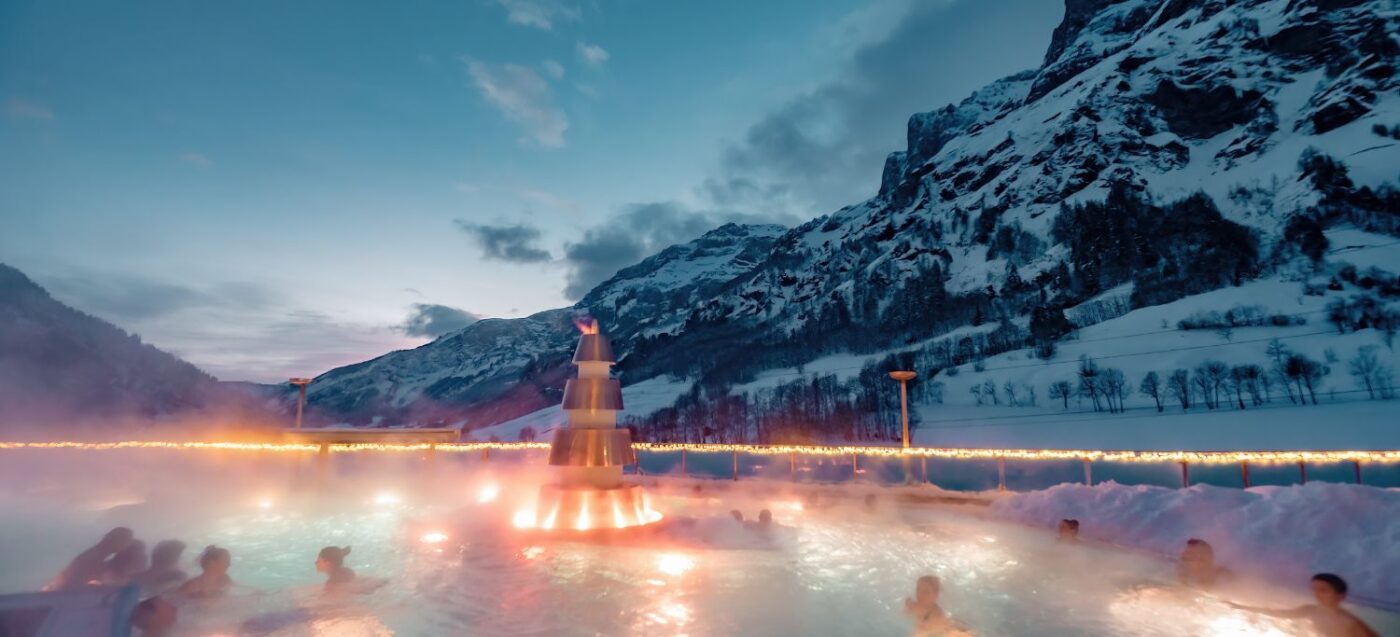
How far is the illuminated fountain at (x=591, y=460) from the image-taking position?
57.7 feet

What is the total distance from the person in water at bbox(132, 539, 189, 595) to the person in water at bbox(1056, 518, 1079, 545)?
70.1 feet

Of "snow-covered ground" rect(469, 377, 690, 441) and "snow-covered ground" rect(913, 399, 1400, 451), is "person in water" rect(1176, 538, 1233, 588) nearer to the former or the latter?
"snow-covered ground" rect(913, 399, 1400, 451)

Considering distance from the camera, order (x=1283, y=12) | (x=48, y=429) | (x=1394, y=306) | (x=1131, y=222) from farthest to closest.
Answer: (x=1283, y=12), (x=1131, y=222), (x=1394, y=306), (x=48, y=429)

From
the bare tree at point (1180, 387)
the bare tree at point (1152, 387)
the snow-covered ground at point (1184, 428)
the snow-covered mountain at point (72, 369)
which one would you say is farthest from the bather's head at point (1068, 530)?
the snow-covered mountain at point (72, 369)

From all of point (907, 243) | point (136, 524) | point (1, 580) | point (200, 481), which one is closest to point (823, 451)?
point (1, 580)

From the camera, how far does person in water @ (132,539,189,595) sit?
12.6m

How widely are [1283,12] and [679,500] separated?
226216mm

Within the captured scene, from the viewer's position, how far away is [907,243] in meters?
196

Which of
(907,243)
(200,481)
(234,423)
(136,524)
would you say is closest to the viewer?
(136,524)

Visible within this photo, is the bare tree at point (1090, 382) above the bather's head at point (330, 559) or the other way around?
→ above

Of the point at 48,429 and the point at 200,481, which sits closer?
the point at 200,481

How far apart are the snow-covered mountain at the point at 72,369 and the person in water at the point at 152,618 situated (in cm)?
9603

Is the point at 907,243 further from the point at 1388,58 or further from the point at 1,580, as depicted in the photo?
the point at 1,580

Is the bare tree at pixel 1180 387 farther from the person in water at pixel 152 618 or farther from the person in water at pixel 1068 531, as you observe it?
the person in water at pixel 152 618
